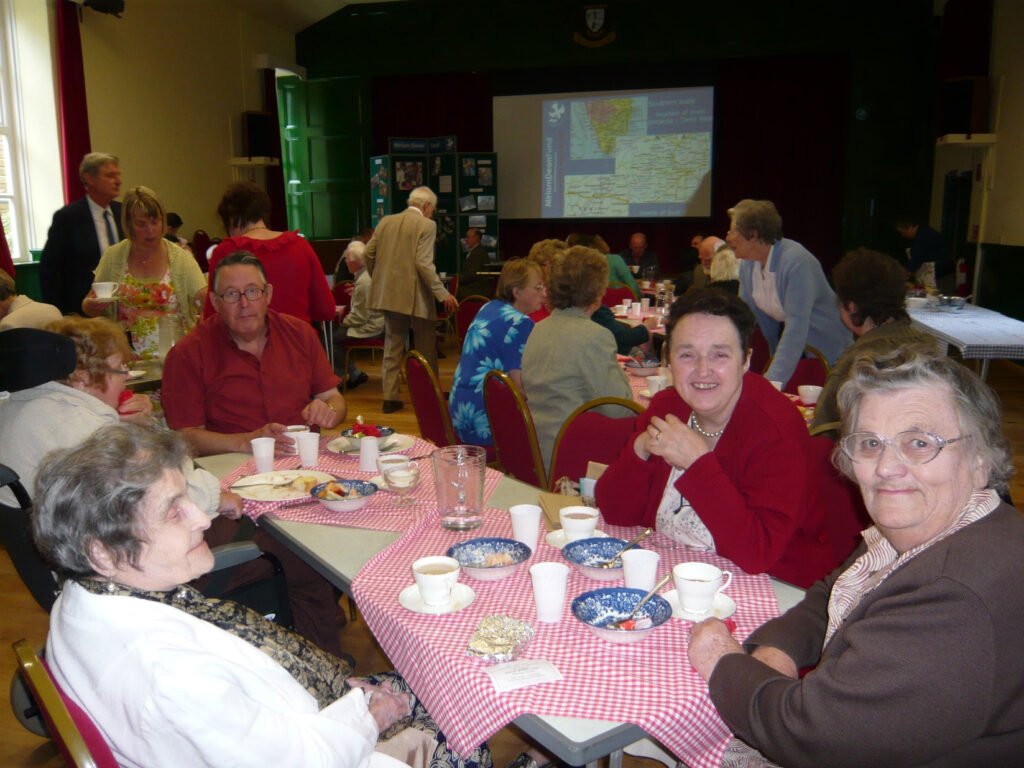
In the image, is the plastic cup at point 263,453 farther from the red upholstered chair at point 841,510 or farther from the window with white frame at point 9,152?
the window with white frame at point 9,152

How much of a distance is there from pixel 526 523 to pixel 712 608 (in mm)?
450

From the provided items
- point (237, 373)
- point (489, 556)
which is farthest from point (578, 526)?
point (237, 373)

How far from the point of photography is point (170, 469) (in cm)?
138

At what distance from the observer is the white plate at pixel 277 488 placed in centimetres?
218

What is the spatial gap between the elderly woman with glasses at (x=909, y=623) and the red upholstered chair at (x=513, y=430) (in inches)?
61.9

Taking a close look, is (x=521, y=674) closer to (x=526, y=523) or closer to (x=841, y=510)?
(x=526, y=523)

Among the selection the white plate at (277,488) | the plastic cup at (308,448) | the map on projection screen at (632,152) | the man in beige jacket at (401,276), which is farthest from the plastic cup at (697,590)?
the map on projection screen at (632,152)

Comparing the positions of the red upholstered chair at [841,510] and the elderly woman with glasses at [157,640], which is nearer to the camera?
the elderly woman with glasses at [157,640]

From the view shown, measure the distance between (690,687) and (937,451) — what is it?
0.51 meters

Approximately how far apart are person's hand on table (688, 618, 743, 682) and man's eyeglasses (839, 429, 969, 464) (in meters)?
0.35

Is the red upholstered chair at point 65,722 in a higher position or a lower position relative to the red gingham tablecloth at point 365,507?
higher

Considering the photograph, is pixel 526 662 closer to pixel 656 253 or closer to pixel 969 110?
pixel 969 110

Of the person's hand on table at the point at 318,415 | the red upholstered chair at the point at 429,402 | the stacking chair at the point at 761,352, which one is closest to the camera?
the person's hand on table at the point at 318,415

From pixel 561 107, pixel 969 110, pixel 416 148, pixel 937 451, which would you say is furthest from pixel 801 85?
pixel 937 451
